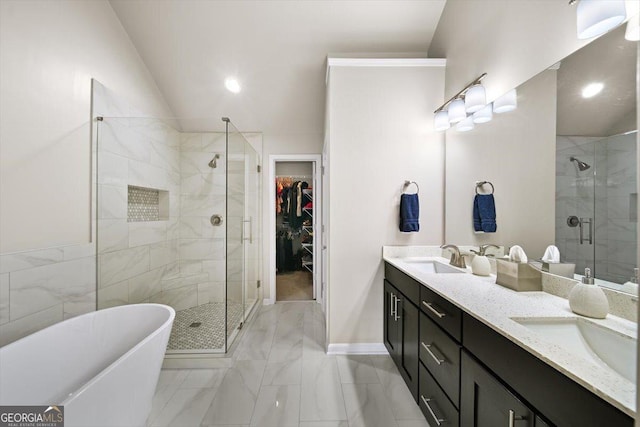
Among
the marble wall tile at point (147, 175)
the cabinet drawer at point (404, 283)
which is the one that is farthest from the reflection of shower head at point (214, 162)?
the cabinet drawer at point (404, 283)

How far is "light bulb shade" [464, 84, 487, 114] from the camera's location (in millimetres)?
1813

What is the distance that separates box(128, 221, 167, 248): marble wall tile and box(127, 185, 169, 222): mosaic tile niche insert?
6cm

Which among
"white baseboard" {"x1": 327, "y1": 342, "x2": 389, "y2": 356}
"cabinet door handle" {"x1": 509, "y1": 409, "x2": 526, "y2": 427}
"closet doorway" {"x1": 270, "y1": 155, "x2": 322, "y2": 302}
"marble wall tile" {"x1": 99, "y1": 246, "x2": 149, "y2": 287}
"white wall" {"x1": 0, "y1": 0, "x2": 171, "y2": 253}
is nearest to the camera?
"cabinet door handle" {"x1": 509, "y1": 409, "x2": 526, "y2": 427}

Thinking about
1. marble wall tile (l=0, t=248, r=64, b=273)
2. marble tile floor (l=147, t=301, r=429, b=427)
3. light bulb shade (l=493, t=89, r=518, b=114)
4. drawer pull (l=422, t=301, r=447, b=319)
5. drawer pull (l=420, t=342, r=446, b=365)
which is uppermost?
light bulb shade (l=493, t=89, r=518, b=114)

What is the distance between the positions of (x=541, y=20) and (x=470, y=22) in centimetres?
71

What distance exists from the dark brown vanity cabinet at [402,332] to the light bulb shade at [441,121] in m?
1.42

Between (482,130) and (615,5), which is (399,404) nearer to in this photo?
(482,130)

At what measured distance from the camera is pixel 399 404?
1.66m

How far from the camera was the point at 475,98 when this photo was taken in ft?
6.04

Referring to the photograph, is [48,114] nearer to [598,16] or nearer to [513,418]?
[513,418]

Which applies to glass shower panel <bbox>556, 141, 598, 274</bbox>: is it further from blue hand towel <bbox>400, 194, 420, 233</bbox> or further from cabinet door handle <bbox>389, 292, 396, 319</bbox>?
cabinet door handle <bbox>389, 292, 396, 319</bbox>

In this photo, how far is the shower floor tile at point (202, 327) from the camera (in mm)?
2209

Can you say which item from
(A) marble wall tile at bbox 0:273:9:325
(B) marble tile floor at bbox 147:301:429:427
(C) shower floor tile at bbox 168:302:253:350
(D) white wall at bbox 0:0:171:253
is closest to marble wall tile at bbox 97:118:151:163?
(D) white wall at bbox 0:0:171:253

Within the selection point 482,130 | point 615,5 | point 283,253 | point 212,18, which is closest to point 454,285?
point 482,130
